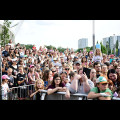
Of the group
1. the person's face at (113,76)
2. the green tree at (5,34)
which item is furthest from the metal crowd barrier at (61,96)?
the green tree at (5,34)

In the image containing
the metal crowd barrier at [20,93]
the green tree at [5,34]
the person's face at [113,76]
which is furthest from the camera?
the green tree at [5,34]

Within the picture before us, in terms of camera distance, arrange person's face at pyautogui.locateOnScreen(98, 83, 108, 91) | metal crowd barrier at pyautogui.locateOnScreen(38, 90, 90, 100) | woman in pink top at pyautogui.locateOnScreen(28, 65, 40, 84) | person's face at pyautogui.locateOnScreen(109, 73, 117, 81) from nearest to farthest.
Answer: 1. person's face at pyautogui.locateOnScreen(98, 83, 108, 91)
2. metal crowd barrier at pyautogui.locateOnScreen(38, 90, 90, 100)
3. person's face at pyautogui.locateOnScreen(109, 73, 117, 81)
4. woman in pink top at pyautogui.locateOnScreen(28, 65, 40, 84)

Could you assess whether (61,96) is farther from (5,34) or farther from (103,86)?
(5,34)

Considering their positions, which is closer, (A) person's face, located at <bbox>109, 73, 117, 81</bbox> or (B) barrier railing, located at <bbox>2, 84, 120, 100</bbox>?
(B) barrier railing, located at <bbox>2, 84, 120, 100</bbox>

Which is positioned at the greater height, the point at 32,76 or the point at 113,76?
the point at 113,76

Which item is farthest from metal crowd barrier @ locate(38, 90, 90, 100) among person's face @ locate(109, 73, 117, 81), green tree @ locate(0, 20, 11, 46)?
green tree @ locate(0, 20, 11, 46)

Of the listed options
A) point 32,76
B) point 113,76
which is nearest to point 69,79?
point 113,76

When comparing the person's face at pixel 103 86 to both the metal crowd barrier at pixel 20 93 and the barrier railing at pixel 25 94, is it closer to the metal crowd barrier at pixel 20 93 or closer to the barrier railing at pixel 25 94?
the barrier railing at pixel 25 94

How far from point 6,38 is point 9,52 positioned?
60.8 feet

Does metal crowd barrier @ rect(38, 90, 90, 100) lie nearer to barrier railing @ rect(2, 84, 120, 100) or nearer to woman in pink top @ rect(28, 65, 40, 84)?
barrier railing @ rect(2, 84, 120, 100)
